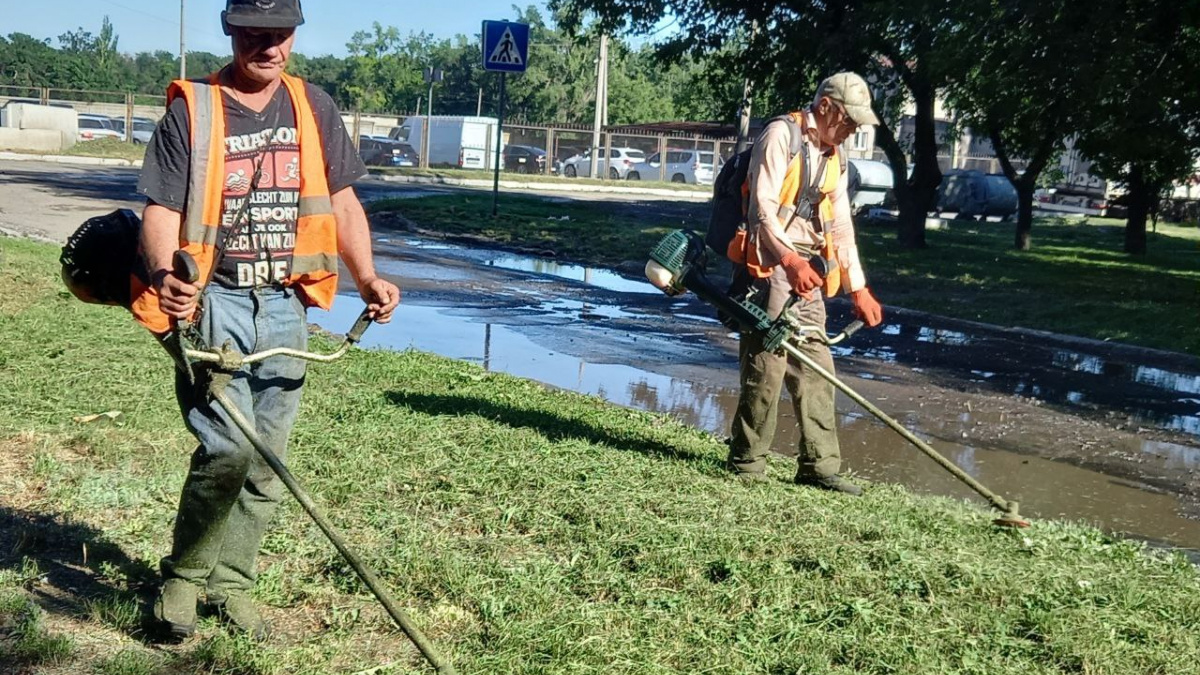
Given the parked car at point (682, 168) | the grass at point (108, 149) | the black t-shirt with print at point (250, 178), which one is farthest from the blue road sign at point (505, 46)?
the parked car at point (682, 168)

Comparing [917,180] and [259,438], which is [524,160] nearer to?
[917,180]

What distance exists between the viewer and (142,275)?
376 centimetres

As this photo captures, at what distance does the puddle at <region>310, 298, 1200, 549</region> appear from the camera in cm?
677

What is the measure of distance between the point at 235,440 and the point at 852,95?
3365mm

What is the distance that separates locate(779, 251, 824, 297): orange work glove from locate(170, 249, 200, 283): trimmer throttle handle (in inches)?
121

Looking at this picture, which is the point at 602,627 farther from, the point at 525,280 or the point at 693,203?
the point at 693,203

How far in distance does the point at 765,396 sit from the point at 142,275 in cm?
333

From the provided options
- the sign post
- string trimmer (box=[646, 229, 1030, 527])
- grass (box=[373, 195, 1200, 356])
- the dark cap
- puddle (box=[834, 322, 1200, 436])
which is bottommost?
puddle (box=[834, 322, 1200, 436])

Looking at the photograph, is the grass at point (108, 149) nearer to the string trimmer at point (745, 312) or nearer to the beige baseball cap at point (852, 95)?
the string trimmer at point (745, 312)

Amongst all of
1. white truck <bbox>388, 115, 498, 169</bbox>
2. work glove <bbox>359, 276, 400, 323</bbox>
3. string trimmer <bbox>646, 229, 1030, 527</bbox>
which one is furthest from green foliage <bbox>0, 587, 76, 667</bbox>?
white truck <bbox>388, 115, 498, 169</bbox>

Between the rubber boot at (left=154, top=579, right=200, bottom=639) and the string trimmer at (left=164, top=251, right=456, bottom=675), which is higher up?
the string trimmer at (left=164, top=251, right=456, bottom=675)

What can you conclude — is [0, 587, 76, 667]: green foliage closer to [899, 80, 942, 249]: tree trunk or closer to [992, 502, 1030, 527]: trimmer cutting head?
[992, 502, 1030, 527]: trimmer cutting head

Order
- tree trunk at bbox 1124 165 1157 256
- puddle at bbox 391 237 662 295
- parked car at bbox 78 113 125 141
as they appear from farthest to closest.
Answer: parked car at bbox 78 113 125 141
tree trunk at bbox 1124 165 1157 256
puddle at bbox 391 237 662 295

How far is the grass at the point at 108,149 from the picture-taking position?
117ft
